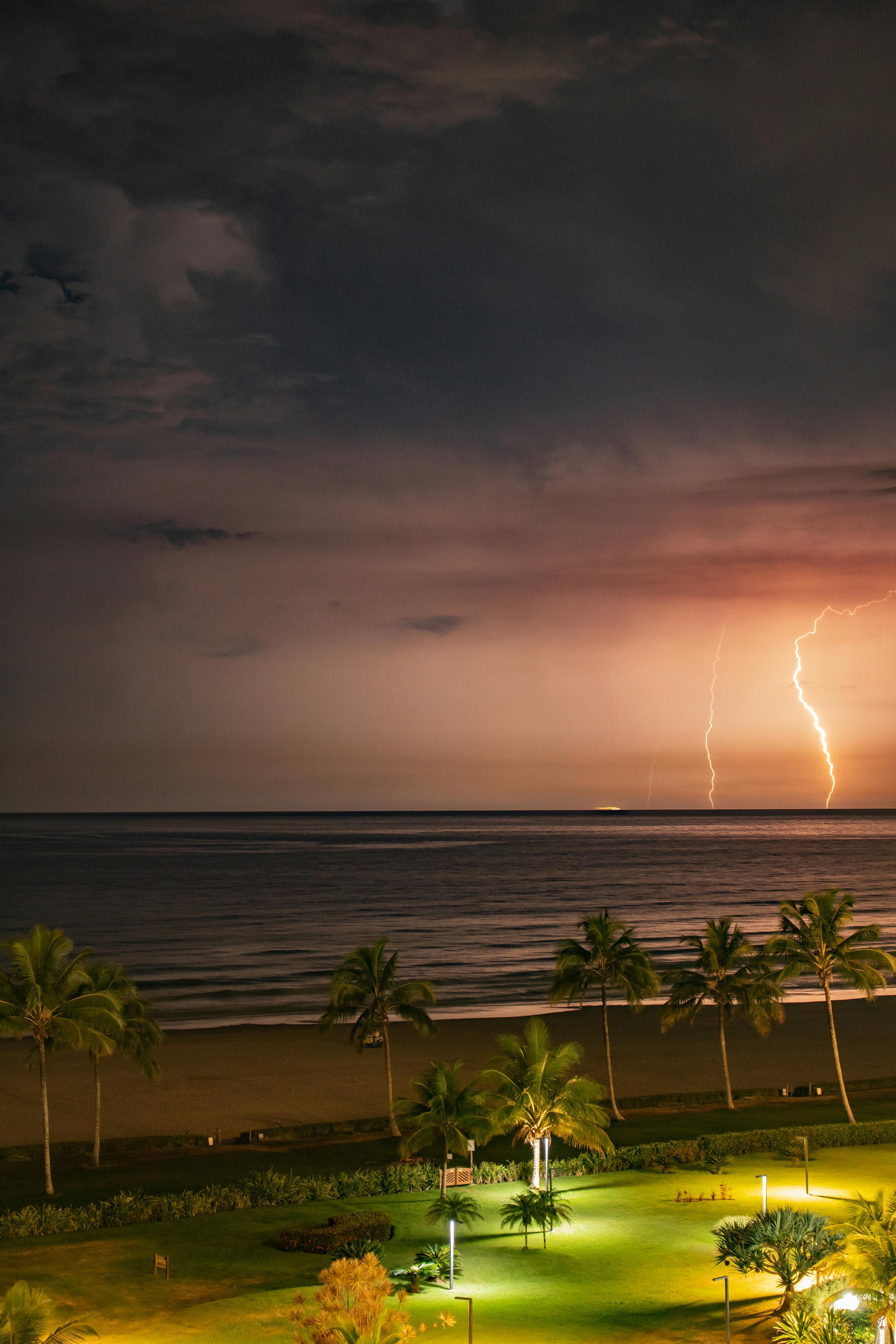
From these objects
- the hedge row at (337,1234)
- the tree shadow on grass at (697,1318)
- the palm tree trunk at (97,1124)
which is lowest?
the tree shadow on grass at (697,1318)

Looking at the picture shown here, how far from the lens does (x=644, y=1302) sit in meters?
23.4

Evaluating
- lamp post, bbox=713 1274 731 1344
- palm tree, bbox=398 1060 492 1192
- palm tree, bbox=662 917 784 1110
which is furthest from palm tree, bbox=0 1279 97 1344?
palm tree, bbox=662 917 784 1110

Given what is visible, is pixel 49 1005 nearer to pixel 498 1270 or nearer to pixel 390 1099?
pixel 390 1099

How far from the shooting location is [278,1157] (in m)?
35.8

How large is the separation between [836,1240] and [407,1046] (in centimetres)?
3504

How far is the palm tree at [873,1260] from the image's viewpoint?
1705 centimetres

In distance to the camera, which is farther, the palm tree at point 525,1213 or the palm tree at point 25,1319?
the palm tree at point 525,1213

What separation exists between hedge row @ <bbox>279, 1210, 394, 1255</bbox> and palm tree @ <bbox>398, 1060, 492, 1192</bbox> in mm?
2958

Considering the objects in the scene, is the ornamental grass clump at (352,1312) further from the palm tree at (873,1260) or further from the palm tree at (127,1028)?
the palm tree at (127,1028)

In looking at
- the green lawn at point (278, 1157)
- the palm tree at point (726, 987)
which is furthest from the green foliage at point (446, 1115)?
the palm tree at point (726, 987)

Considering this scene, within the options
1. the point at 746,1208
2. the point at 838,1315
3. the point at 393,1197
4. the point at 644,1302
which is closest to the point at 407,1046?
the point at 393,1197

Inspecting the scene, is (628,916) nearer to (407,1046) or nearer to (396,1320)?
(407,1046)

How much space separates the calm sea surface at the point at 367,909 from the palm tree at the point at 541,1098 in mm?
30635

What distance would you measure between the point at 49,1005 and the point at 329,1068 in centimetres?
2052
